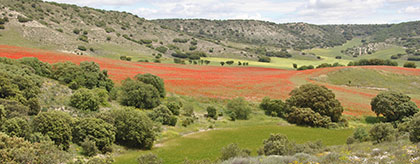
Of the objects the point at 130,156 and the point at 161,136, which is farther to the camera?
the point at 161,136

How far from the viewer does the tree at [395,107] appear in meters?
46.8

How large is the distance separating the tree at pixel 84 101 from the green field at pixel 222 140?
377 inches

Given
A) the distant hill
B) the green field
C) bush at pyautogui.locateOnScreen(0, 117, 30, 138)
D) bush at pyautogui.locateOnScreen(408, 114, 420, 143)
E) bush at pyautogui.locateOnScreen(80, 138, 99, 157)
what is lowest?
the green field

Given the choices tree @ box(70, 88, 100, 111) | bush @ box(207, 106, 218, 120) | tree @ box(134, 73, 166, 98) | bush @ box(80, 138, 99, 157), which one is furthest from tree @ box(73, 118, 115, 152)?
tree @ box(134, 73, 166, 98)

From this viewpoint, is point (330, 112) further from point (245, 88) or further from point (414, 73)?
point (414, 73)

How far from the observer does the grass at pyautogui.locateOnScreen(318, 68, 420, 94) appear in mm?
78731

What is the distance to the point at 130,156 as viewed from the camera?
28.1 m

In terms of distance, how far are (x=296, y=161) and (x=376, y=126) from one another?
643 inches

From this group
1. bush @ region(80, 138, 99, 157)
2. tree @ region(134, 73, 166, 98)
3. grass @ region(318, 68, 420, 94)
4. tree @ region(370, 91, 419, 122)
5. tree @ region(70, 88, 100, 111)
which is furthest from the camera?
grass @ region(318, 68, 420, 94)

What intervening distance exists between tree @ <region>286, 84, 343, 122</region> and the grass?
126ft

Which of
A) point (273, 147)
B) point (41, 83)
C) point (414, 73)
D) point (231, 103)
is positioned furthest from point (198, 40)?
point (273, 147)

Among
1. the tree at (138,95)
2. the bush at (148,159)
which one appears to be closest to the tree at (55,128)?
the bush at (148,159)

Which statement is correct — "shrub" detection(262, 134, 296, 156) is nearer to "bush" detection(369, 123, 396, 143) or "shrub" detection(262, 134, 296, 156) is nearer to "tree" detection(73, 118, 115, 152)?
"bush" detection(369, 123, 396, 143)

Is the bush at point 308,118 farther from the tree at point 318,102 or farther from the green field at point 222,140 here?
the tree at point 318,102
